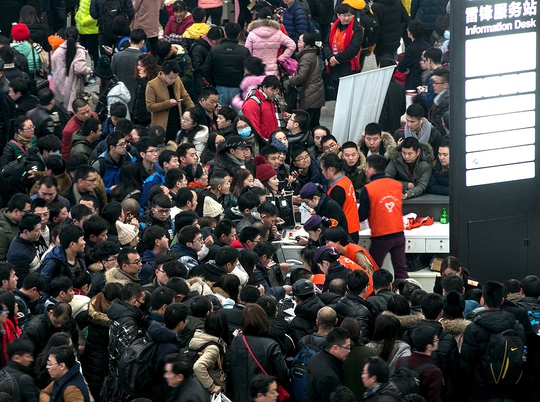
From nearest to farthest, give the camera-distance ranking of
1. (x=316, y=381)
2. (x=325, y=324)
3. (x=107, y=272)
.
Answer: (x=316, y=381)
(x=325, y=324)
(x=107, y=272)

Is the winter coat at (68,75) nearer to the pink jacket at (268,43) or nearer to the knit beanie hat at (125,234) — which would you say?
the pink jacket at (268,43)

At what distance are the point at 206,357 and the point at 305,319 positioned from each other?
112 centimetres

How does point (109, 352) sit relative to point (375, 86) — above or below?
below

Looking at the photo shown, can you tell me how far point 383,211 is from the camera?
12.1 metres

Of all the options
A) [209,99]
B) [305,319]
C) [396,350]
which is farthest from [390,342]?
[209,99]

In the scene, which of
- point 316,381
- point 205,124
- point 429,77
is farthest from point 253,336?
point 429,77

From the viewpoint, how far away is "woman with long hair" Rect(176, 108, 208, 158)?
1387 cm

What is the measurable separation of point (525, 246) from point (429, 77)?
4229 mm

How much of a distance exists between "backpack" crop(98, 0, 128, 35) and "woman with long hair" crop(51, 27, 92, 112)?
111 centimetres

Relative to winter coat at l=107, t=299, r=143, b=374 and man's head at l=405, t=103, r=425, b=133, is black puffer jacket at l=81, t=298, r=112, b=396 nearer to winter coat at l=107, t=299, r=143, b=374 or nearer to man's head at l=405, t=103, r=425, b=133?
winter coat at l=107, t=299, r=143, b=374

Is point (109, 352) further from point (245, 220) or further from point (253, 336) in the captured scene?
point (245, 220)

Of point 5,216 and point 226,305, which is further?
point 5,216

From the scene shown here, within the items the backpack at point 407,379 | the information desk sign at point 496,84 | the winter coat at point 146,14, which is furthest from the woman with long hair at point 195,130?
the backpack at point 407,379

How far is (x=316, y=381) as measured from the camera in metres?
7.98
